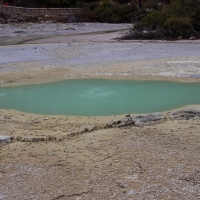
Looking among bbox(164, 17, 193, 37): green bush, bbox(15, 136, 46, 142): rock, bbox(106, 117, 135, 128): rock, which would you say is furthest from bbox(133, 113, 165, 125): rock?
bbox(164, 17, 193, 37): green bush

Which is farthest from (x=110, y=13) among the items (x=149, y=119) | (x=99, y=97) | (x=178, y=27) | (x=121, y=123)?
(x=121, y=123)

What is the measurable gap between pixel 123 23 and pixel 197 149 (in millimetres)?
32499

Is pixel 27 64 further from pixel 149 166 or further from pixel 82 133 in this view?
pixel 149 166

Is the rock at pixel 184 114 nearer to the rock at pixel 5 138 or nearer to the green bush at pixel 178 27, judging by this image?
the rock at pixel 5 138

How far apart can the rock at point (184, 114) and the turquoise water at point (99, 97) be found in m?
0.69

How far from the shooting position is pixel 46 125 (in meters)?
9.20

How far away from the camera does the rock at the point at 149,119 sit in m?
9.07

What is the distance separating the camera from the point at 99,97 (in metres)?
11.8

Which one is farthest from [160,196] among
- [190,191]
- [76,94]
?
[76,94]

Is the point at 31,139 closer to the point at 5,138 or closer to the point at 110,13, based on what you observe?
the point at 5,138

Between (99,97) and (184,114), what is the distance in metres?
2.91

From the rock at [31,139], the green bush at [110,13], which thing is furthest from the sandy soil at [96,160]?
the green bush at [110,13]

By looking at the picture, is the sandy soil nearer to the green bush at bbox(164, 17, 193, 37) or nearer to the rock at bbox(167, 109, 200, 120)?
the rock at bbox(167, 109, 200, 120)

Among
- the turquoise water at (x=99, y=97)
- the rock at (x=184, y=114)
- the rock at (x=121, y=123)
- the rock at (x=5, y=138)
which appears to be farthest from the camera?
the turquoise water at (x=99, y=97)
